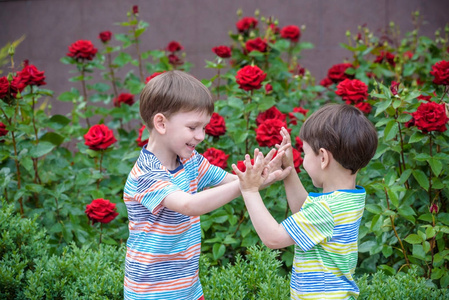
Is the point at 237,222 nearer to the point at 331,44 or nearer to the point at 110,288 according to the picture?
the point at 110,288

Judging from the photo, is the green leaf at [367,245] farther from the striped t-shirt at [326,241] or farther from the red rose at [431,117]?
the striped t-shirt at [326,241]

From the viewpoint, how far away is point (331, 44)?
5.55 metres

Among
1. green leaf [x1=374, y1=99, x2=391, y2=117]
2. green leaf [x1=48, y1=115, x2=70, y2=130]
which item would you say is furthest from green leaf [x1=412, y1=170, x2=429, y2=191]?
green leaf [x1=48, y1=115, x2=70, y2=130]

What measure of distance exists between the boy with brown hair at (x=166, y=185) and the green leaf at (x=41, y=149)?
1514mm

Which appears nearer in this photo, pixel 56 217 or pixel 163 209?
pixel 163 209

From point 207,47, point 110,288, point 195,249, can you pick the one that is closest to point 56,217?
point 110,288

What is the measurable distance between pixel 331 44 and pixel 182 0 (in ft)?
5.81

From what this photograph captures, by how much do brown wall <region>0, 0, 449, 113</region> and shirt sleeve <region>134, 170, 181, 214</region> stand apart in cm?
403

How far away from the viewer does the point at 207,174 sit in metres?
2.07

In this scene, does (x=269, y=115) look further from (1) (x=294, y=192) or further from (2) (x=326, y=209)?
(2) (x=326, y=209)

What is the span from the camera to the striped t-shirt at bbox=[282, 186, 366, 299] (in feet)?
5.44

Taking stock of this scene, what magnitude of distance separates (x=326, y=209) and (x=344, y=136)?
252 mm

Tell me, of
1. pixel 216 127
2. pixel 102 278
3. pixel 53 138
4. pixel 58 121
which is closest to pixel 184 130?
pixel 102 278

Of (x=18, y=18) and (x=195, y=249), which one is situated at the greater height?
(x=195, y=249)
